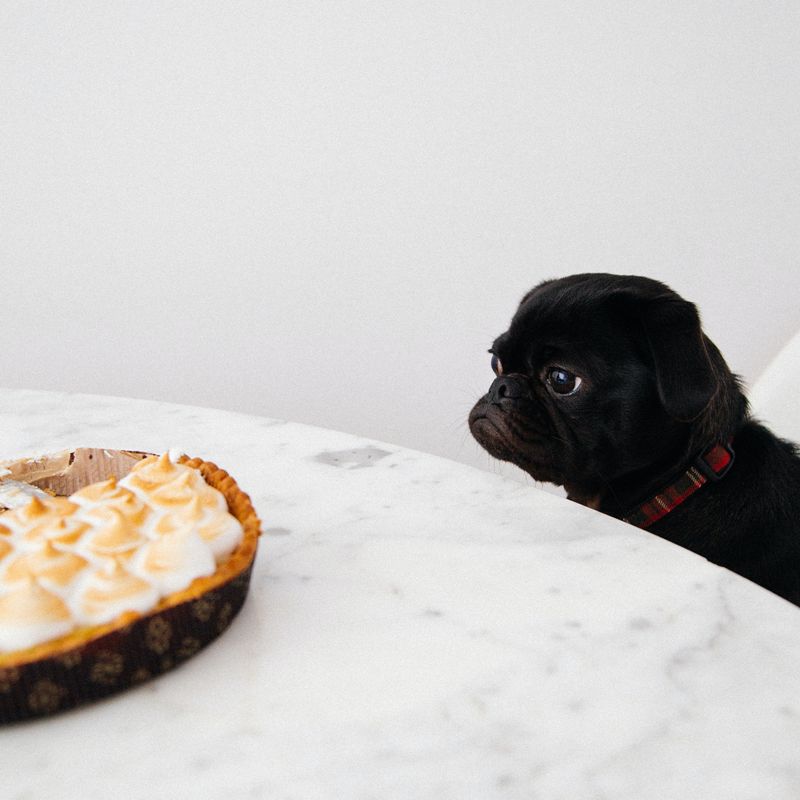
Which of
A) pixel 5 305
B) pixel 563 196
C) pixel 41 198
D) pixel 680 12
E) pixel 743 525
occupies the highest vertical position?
pixel 680 12

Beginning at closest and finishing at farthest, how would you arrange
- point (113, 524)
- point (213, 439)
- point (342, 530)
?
point (113, 524) → point (342, 530) → point (213, 439)

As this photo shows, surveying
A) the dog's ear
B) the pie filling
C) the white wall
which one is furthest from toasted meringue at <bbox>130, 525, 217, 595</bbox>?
the white wall

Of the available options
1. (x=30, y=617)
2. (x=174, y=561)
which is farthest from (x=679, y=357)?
(x=30, y=617)

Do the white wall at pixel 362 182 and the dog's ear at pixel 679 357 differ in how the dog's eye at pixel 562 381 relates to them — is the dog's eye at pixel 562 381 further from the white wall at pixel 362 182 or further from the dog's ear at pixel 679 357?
the white wall at pixel 362 182

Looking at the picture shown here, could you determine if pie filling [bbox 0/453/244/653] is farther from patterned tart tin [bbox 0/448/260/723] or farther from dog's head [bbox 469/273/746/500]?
dog's head [bbox 469/273/746/500]

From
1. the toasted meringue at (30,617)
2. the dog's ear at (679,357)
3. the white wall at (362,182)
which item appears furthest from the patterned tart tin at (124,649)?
the white wall at (362,182)

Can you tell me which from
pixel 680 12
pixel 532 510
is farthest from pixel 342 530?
pixel 680 12

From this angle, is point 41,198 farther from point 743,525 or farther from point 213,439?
point 743,525
